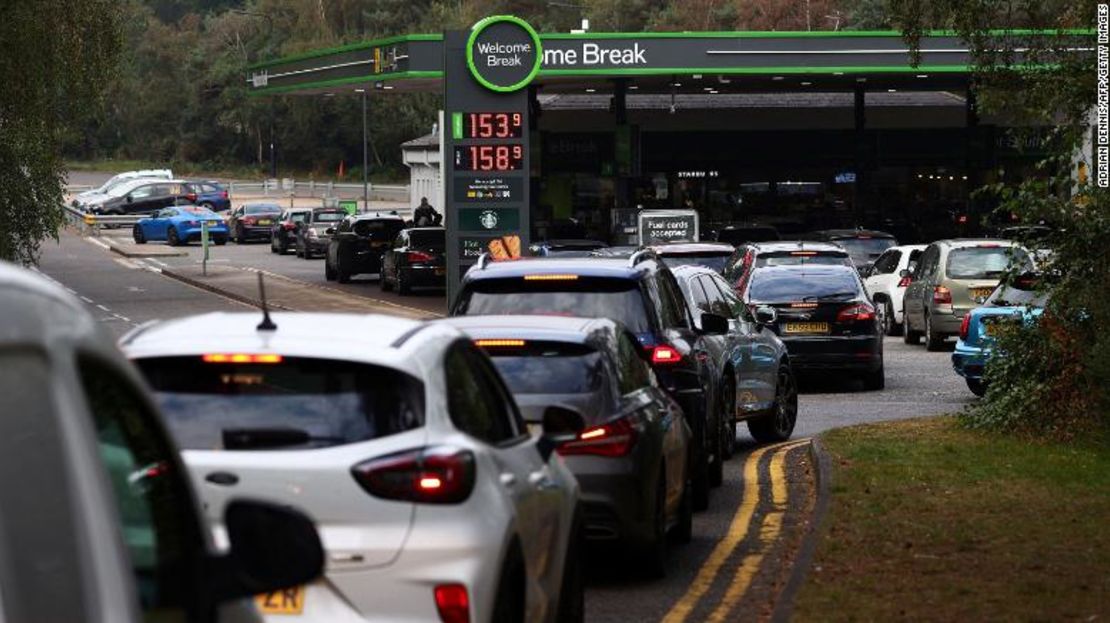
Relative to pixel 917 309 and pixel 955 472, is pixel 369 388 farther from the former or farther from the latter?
pixel 917 309

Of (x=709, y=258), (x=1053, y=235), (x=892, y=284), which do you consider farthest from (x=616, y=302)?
(x=892, y=284)

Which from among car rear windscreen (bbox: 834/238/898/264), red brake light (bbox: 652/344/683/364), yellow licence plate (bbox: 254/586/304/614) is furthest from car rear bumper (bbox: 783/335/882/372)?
yellow licence plate (bbox: 254/586/304/614)

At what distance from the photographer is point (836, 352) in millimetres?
25609

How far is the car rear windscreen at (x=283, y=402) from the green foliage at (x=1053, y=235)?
1049 cm

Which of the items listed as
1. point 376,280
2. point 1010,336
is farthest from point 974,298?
point 376,280

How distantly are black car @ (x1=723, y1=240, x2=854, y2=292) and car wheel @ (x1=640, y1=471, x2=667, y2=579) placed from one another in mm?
15170

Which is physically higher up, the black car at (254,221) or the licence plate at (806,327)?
the licence plate at (806,327)

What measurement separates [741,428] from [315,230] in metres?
47.5

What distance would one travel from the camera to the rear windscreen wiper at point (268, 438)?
7141 mm

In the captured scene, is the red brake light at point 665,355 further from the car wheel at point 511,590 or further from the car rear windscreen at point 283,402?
the car rear windscreen at point 283,402

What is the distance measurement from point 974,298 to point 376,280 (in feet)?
92.7

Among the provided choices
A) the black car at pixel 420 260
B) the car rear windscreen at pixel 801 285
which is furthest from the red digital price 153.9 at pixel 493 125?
the car rear windscreen at pixel 801 285

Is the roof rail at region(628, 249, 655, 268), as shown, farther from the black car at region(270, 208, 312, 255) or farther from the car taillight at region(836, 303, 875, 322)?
the black car at region(270, 208, 312, 255)

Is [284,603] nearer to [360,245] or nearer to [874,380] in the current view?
[874,380]
